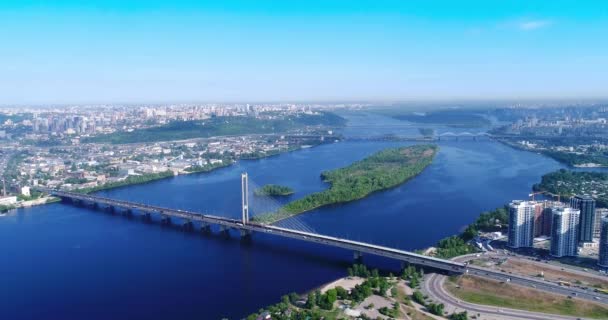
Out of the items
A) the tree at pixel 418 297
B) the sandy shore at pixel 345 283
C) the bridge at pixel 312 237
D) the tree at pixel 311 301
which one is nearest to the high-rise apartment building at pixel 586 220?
the bridge at pixel 312 237

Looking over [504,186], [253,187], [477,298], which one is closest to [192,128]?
[253,187]

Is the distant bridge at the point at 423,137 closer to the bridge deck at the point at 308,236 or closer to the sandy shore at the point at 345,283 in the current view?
the bridge deck at the point at 308,236

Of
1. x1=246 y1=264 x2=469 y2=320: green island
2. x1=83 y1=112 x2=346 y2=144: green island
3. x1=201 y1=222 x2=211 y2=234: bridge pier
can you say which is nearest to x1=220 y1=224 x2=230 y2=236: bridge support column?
x1=201 y1=222 x2=211 y2=234: bridge pier

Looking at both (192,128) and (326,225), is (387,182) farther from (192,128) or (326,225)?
(192,128)

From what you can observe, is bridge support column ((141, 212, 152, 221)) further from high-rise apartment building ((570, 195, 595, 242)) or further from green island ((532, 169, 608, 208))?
green island ((532, 169, 608, 208))

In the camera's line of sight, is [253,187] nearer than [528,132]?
Yes

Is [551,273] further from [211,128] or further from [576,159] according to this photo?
[211,128]

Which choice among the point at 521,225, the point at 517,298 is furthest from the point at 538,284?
the point at 521,225
